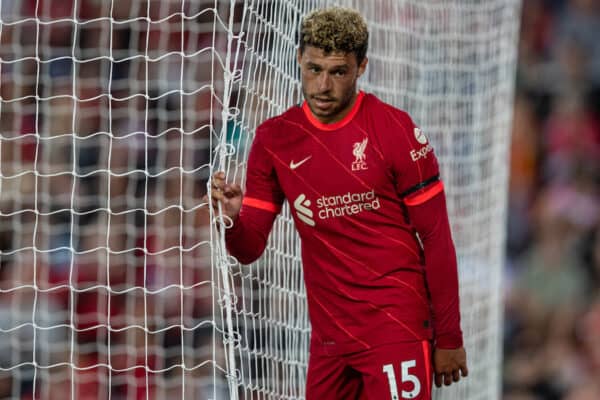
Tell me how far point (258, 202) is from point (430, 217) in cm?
49

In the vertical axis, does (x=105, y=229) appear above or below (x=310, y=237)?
below

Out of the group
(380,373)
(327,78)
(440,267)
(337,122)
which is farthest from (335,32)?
(380,373)

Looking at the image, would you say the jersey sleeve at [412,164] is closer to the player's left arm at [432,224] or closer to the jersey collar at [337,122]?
the player's left arm at [432,224]

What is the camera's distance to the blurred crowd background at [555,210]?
684cm

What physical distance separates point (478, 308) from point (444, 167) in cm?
73

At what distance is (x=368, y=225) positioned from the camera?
3.06 m

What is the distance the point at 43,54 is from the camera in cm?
580

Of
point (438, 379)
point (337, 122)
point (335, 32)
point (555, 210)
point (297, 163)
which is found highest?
point (335, 32)

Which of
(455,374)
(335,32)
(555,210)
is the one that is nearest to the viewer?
(335,32)

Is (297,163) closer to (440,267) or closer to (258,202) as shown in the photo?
(258,202)

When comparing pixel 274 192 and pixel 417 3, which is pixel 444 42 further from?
pixel 274 192

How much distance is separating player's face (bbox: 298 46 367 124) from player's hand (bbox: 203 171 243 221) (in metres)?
0.31

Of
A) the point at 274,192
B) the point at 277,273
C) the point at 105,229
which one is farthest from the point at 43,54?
the point at 274,192

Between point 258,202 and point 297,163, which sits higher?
point 297,163
